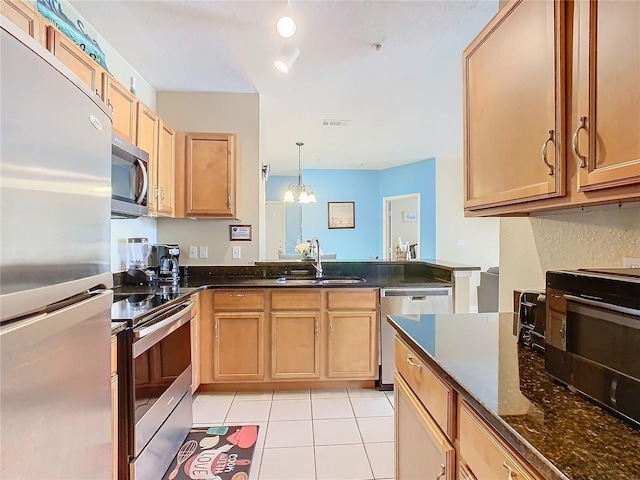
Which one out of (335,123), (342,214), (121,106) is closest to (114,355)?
(121,106)

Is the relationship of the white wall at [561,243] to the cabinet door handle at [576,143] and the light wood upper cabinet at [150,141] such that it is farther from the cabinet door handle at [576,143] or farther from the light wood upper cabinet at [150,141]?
the light wood upper cabinet at [150,141]

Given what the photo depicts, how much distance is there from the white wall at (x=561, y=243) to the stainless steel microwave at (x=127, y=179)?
6.43 feet

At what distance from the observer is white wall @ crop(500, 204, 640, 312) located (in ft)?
3.64

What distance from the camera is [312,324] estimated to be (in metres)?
2.82

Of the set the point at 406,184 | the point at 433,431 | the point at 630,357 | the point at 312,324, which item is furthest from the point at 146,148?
the point at 406,184

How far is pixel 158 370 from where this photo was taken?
178cm

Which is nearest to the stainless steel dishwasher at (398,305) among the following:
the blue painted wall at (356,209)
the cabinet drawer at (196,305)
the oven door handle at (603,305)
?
the cabinet drawer at (196,305)

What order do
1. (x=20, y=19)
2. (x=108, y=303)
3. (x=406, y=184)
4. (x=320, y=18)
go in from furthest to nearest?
(x=406, y=184), (x=320, y=18), (x=20, y=19), (x=108, y=303)

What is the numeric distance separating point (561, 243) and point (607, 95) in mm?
712

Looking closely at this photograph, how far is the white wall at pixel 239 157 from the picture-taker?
3.24 metres

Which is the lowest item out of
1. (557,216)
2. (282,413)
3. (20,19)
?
(282,413)

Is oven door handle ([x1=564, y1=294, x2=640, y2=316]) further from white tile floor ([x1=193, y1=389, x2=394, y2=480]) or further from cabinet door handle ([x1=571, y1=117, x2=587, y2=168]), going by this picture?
white tile floor ([x1=193, y1=389, x2=394, y2=480])

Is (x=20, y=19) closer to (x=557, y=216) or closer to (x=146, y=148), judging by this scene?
(x=146, y=148)

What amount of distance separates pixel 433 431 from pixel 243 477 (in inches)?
48.5
